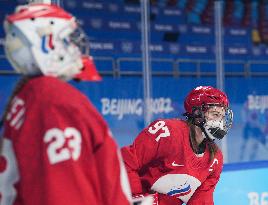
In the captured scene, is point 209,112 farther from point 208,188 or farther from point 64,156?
point 64,156

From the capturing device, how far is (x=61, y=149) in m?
1.34

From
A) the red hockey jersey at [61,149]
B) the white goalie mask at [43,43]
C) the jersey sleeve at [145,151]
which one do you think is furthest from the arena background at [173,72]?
the red hockey jersey at [61,149]

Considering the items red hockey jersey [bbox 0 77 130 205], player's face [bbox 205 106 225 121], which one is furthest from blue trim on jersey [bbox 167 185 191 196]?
red hockey jersey [bbox 0 77 130 205]

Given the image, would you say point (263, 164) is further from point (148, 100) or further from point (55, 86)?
point (55, 86)

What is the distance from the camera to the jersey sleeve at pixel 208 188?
2.70 m

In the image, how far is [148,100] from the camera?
440 centimetres

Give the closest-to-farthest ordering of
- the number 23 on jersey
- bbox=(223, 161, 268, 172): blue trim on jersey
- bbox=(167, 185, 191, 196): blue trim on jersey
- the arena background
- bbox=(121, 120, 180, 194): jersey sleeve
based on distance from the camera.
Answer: the number 23 on jersey < bbox=(121, 120, 180, 194): jersey sleeve < bbox=(167, 185, 191, 196): blue trim on jersey < bbox=(223, 161, 268, 172): blue trim on jersey < the arena background

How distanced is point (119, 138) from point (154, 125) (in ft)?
6.79

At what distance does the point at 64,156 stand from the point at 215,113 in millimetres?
1458

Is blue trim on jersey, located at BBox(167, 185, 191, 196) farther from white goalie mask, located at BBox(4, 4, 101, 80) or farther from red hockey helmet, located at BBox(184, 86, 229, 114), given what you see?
white goalie mask, located at BBox(4, 4, 101, 80)

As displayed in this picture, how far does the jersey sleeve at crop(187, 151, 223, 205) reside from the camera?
2701mm

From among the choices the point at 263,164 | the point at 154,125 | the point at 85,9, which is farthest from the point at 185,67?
the point at 154,125

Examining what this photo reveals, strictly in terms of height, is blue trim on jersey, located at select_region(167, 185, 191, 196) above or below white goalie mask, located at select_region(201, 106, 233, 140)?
below

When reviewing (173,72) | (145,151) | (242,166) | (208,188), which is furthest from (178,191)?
(173,72)
